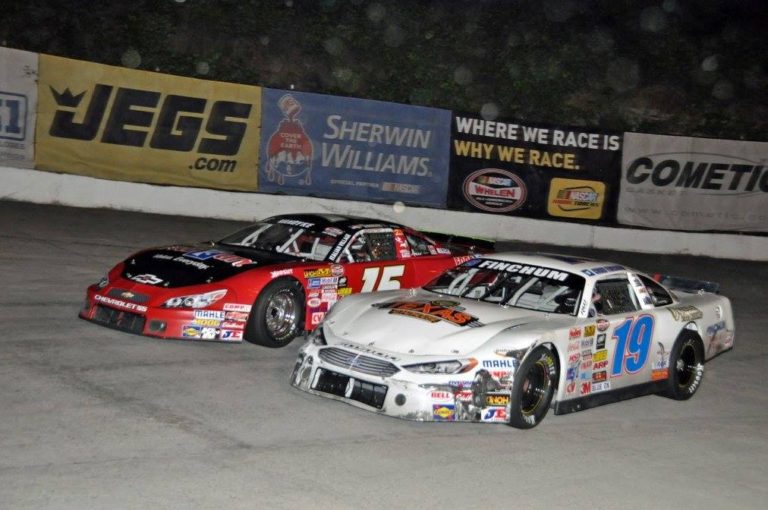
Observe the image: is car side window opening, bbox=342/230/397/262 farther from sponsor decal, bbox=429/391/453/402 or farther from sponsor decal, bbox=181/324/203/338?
sponsor decal, bbox=429/391/453/402

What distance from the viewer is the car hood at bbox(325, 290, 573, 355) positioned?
24.0ft

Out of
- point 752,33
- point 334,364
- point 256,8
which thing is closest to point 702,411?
point 334,364

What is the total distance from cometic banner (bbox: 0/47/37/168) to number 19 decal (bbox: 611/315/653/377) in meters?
11.7

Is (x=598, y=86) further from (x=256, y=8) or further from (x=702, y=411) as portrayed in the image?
(x=702, y=411)

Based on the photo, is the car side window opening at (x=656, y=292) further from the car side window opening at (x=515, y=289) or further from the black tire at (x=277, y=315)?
the black tire at (x=277, y=315)

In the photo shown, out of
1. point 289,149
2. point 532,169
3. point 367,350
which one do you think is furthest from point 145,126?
point 367,350

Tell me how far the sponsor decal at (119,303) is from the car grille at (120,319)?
51 millimetres

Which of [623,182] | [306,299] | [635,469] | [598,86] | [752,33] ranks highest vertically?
[752,33]

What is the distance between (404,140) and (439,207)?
141 centimetres

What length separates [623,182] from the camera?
19672 millimetres

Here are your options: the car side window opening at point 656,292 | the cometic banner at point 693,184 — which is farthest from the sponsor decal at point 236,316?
the cometic banner at point 693,184

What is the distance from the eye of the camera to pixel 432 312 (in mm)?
7766

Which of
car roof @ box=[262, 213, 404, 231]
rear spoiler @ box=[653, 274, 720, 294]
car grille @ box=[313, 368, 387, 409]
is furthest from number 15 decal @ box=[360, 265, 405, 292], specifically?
car grille @ box=[313, 368, 387, 409]

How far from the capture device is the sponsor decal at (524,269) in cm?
841
